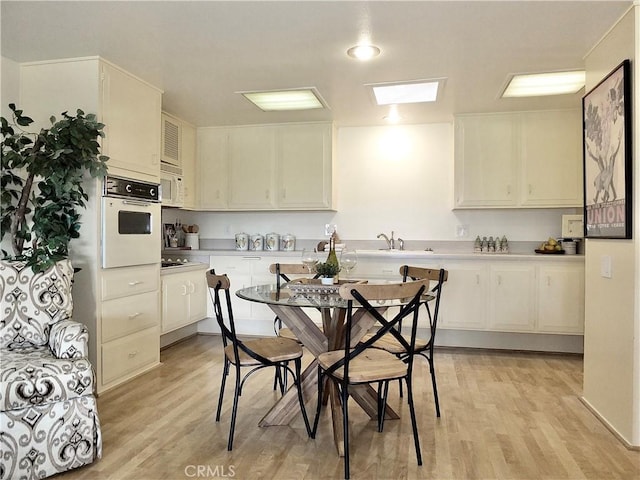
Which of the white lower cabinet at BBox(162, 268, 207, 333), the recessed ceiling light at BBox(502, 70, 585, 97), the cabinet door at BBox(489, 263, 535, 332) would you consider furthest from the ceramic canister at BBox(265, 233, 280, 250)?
the recessed ceiling light at BBox(502, 70, 585, 97)

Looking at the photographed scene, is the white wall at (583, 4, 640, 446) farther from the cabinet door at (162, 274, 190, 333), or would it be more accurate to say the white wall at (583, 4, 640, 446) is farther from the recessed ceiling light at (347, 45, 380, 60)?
the cabinet door at (162, 274, 190, 333)

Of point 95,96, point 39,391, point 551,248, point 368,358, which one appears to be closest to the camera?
point 39,391

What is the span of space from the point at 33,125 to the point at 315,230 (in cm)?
292

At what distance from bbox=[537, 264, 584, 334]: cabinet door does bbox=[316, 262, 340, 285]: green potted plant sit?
2420 millimetres

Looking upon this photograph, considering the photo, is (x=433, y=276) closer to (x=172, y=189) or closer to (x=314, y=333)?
(x=314, y=333)

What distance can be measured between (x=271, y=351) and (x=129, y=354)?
4.80 feet

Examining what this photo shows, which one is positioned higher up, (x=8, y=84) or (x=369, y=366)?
(x=8, y=84)

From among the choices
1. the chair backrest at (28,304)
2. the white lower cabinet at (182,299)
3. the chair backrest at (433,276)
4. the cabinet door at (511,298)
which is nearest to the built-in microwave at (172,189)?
the white lower cabinet at (182,299)

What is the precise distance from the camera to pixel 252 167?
5004 millimetres

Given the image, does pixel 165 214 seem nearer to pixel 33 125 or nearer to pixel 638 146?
pixel 33 125

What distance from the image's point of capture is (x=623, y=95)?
2422 millimetres

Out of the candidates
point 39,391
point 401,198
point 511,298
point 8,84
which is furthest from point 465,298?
point 8,84

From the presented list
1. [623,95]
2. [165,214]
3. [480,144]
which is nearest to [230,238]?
[165,214]

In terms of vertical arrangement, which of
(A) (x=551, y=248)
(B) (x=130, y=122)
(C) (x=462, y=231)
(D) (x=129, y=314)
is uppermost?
(B) (x=130, y=122)
